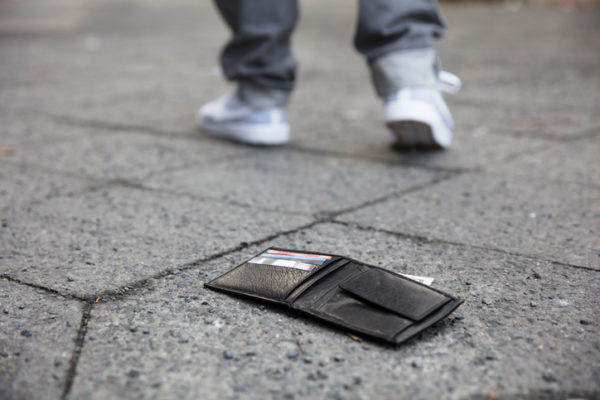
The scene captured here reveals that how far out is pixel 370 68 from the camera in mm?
1980

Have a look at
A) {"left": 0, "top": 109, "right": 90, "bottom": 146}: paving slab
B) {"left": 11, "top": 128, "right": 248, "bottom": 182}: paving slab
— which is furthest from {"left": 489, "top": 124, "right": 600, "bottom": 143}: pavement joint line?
{"left": 0, "top": 109, "right": 90, "bottom": 146}: paving slab

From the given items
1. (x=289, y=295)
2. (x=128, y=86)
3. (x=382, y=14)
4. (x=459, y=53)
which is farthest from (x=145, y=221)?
(x=459, y=53)

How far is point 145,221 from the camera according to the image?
57.3 inches

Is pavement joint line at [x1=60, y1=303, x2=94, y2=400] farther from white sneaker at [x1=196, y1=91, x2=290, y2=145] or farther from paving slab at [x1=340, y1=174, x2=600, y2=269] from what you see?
white sneaker at [x1=196, y1=91, x2=290, y2=145]

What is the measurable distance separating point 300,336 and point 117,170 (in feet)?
3.65

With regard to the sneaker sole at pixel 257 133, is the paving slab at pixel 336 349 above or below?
below

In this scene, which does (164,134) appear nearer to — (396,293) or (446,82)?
(446,82)

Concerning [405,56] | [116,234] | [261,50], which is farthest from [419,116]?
[116,234]

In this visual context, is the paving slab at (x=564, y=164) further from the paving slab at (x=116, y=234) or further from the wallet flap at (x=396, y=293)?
the wallet flap at (x=396, y=293)

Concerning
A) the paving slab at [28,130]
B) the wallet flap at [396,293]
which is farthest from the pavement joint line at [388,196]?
the paving slab at [28,130]

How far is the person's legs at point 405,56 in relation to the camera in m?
1.86

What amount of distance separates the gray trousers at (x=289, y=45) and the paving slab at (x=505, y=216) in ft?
1.26

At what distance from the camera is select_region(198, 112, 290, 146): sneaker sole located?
7.14 feet

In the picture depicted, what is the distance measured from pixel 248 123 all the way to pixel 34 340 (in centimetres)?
136
